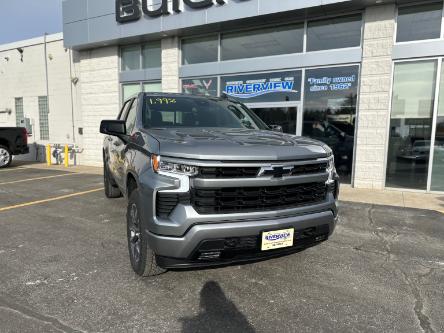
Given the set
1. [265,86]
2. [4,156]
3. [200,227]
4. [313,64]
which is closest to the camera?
[200,227]

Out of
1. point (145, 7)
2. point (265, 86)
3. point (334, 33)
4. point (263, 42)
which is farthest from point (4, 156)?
point (334, 33)

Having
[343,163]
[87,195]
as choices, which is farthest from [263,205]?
[343,163]

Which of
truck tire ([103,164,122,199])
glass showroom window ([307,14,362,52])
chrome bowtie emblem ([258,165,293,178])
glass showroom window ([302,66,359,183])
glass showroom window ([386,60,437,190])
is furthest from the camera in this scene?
glass showroom window ([302,66,359,183])

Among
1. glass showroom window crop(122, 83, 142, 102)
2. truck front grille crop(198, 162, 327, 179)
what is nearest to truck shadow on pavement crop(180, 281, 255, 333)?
truck front grille crop(198, 162, 327, 179)

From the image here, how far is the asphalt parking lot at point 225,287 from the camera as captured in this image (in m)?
2.59

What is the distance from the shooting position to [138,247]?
3.21 meters

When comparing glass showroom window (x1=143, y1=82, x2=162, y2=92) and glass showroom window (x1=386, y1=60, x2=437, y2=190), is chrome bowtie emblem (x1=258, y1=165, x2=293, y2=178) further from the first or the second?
glass showroom window (x1=143, y1=82, x2=162, y2=92)

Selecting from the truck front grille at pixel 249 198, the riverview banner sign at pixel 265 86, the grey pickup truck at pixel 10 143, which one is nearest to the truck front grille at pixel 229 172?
the truck front grille at pixel 249 198

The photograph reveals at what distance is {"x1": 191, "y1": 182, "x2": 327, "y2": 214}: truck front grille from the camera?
2619 millimetres

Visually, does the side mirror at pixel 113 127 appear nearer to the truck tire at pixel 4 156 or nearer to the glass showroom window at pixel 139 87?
the glass showroom window at pixel 139 87

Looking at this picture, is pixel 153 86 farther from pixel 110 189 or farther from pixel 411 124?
pixel 411 124

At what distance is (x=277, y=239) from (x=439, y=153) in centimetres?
680

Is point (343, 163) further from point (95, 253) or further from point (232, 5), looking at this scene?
point (95, 253)

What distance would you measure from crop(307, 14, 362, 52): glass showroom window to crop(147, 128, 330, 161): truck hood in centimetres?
623
